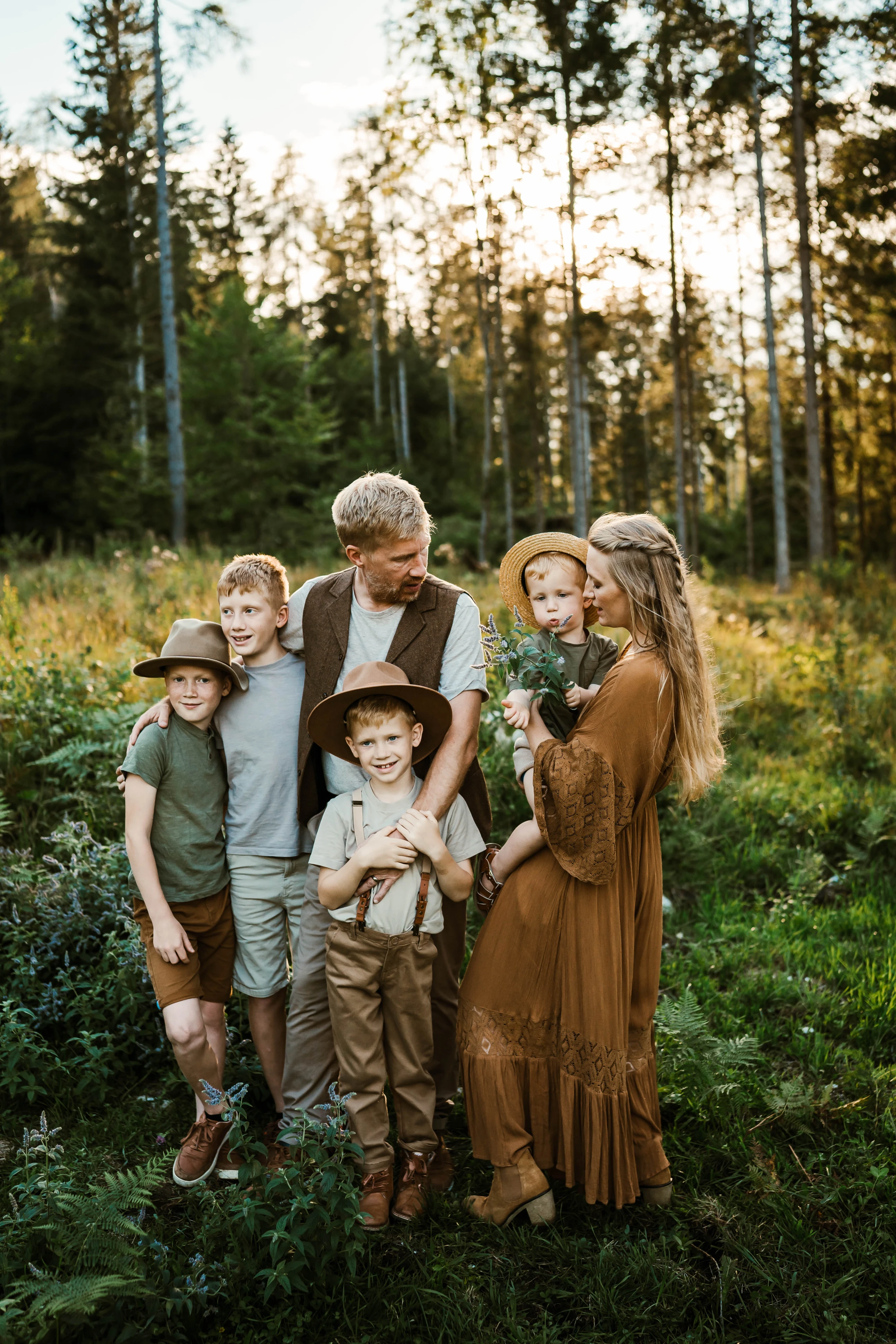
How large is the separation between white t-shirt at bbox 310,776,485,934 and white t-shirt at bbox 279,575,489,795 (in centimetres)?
19

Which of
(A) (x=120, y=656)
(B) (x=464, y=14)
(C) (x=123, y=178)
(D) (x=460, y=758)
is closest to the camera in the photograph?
(D) (x=460, y=758)

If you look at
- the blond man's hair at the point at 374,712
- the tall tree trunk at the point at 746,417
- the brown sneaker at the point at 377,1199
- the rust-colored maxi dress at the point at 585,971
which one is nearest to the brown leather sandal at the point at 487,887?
the rust-colored maxi dress at the point at 585,971

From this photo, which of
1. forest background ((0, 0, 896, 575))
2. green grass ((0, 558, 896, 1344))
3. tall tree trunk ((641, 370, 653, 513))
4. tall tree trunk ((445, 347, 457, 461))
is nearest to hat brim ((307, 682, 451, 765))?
green grass ((0, 558, 896, 1344))

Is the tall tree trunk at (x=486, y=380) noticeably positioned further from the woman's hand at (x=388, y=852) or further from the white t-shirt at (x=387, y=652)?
the woman's hand at (x=388, y=852)

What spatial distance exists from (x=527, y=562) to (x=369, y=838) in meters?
1.18

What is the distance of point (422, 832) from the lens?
3.01 meters

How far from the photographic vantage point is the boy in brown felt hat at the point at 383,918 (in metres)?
3.02

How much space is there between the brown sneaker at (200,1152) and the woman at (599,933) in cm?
95

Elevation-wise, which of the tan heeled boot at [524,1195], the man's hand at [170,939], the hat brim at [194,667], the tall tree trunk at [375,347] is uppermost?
the tall tree trunk at [375,347]

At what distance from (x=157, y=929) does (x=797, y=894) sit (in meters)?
4.05

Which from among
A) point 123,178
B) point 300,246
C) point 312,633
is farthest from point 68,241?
point 312,633

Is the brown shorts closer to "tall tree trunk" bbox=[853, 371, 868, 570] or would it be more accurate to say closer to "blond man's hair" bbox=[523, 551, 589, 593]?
"blond man's hair" bbox=[523, 551, 589, 593]

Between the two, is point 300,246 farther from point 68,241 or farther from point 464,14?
point 464,14

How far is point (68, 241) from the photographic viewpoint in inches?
899
